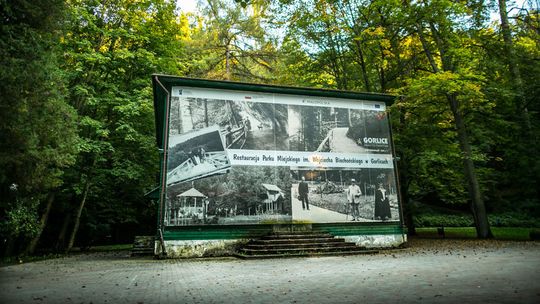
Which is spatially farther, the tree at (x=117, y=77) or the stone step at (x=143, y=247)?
the tree at (x=117, y=77)

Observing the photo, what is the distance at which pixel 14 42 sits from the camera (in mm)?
10188

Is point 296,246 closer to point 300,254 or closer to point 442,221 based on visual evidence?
point 300,254

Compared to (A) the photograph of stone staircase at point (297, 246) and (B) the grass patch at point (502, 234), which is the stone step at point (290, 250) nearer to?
(A) the photograph of stone staircase at point (297, 246)

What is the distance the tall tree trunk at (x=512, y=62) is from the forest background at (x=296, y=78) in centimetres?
8

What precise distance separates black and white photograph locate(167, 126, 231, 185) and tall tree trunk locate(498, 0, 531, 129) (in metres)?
13.8

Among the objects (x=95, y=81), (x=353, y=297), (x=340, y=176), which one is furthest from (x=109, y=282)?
(x=95, y=81)

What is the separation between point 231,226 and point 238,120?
406 cm

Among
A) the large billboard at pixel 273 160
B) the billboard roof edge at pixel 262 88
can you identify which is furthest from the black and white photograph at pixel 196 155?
the billboard roof edge at pixel 262 88

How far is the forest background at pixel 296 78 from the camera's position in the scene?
1558cm

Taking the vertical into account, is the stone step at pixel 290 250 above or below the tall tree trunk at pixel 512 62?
below

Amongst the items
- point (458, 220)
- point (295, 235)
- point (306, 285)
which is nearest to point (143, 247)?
point (295, 235)

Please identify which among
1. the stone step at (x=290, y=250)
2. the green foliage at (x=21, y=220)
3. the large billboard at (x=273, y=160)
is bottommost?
the stone step at (x=290, y=250)

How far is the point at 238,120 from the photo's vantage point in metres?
14.2

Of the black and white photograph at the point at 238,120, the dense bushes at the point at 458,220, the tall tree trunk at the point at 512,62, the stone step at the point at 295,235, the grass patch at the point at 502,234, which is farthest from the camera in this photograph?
the dense bushes at the point at 458,220
